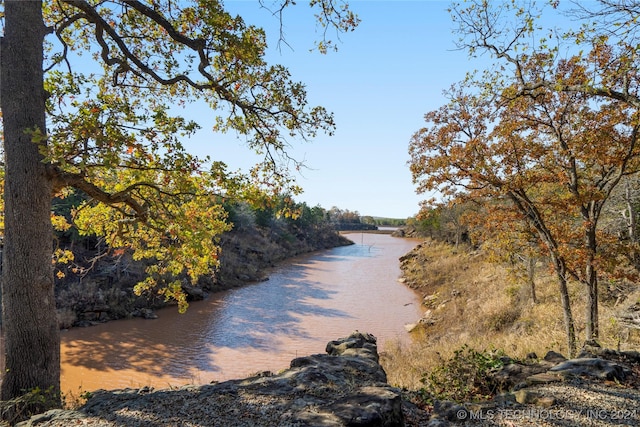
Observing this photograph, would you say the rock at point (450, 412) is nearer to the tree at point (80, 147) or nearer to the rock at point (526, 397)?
the rock at point (526, 397)

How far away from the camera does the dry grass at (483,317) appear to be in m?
10.2

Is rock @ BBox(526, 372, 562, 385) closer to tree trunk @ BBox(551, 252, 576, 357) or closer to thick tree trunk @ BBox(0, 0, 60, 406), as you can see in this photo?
tree trunk @ BBox(551, 252, 576, 357)

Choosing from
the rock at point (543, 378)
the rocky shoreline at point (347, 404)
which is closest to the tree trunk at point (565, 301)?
the rocky shoreline at point (347, 404)

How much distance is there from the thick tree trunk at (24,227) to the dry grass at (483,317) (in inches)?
234

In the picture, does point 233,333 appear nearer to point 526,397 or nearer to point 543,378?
point 543,378

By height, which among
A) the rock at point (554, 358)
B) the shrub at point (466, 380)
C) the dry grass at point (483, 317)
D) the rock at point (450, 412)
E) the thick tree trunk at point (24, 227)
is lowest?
the dry grass at point (483, 317)

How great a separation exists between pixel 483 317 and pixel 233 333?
467 inches

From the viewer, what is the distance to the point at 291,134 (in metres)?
7.59

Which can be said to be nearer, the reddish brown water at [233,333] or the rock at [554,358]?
the rock at [554,358]

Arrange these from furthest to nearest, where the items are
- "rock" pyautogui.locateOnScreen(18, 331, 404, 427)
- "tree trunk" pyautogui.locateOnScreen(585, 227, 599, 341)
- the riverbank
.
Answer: the riverbank
"tree trunk" pyautogui.locateOnScreen(585, 227, 599, 341)
"rock" pyautogui.locateOnScreen(18, 331, 404, 427)

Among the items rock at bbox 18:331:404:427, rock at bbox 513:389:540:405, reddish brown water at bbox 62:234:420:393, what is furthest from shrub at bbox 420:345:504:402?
reddish brown water at bbox 62:234:420:393

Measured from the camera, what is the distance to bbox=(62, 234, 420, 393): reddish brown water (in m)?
12.9

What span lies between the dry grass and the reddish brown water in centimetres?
196

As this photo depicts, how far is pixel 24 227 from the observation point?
497 centimetres
